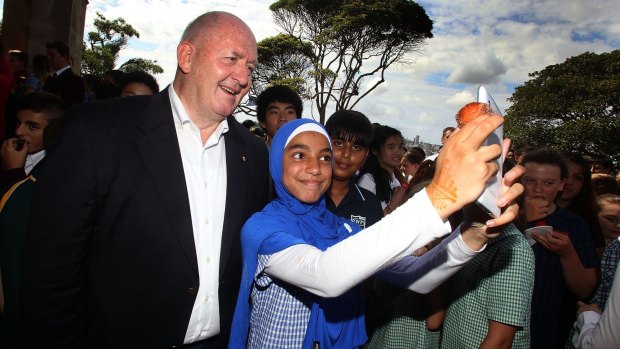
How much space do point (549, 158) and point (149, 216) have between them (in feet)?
8.94

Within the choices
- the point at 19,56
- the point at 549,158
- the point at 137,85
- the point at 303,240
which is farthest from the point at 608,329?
the point at 19,56

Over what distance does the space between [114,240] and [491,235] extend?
4.87 feet

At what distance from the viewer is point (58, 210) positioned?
60.4 inches

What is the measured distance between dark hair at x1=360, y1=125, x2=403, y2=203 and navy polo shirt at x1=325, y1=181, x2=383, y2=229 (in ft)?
4.47

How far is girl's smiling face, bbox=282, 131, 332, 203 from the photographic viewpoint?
1857mm

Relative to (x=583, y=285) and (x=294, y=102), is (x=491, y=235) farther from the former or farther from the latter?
(x=294, y=102)

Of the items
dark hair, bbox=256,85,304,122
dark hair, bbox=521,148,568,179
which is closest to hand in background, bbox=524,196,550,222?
dark hair, bbox=521,148,568,179

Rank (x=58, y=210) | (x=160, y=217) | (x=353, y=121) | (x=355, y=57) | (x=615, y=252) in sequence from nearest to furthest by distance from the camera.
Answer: (x=58, y=210) → (x=160, y=217) → (x=615, y=252) → (x=353, y=121) → (x=355, y=57)

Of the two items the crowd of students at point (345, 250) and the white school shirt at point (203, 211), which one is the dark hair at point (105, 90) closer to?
the crowd of students at point (345, 250)

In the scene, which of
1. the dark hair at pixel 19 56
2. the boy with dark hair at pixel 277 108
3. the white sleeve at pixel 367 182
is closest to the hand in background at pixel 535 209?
the white sleeve at pixel 367 182

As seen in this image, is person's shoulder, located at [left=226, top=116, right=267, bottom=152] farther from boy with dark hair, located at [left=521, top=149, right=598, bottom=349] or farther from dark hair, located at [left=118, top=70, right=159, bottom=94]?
dark hair, located at [left=118, top=70, right=159, bottom=94]

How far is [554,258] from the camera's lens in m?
2.48

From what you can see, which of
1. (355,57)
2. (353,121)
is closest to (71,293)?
(353,121)

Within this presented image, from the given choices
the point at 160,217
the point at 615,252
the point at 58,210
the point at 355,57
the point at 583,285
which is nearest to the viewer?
the point at 58,210
